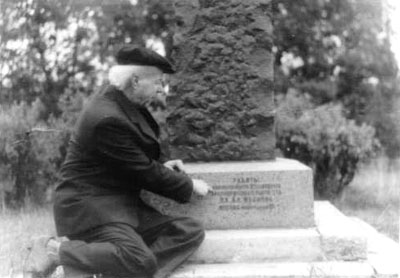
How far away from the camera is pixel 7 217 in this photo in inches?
337

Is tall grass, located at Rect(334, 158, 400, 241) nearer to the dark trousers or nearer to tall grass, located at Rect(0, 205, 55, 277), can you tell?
the dark trousers

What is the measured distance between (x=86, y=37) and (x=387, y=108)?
247 inches

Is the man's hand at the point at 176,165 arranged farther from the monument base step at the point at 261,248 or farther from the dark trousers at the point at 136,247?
the monument base step at the point at 261,248

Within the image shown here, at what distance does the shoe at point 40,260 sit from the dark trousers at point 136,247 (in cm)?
15

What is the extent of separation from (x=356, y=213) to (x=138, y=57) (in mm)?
5367

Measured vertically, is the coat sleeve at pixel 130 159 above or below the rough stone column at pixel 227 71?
below

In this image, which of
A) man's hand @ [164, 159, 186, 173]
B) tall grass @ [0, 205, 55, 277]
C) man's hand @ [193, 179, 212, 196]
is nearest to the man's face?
man's hand @ [164, 159, 186, 173]

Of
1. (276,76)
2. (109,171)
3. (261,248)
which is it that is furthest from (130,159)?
(276,76)

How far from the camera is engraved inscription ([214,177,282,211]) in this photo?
4.71 m

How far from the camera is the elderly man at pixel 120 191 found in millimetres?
4043

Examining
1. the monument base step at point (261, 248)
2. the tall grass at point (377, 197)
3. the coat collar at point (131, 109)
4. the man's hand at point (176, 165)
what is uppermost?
the coat collar at point (131, 109)

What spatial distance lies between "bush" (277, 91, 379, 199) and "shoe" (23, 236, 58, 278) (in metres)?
6.09

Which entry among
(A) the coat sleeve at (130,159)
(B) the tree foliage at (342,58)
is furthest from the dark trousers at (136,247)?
(B) the tree foliage at (342,58)

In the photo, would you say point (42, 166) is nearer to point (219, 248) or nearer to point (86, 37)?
point (86, 37)
